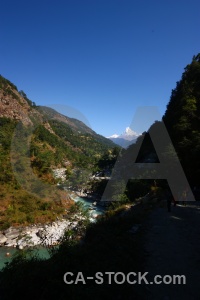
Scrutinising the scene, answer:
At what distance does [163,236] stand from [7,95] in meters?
123

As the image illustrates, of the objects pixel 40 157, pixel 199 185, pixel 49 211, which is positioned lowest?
pixel 49 211

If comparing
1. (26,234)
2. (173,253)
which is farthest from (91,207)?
(173,253)

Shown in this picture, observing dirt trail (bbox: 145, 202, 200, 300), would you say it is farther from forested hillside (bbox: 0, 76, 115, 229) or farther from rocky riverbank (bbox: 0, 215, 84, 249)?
forested hillside (bbox: 0, 76, 115, 229)

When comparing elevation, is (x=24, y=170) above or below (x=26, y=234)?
above

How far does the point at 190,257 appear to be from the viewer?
10039 mm

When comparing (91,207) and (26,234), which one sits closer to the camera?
(26,234)

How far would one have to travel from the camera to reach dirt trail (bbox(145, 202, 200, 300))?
24.8 feet

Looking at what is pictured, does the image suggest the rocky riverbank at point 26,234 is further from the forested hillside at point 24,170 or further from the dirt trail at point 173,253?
the dirt trail at point 173,253

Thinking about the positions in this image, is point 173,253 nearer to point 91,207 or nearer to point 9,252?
point 9,252

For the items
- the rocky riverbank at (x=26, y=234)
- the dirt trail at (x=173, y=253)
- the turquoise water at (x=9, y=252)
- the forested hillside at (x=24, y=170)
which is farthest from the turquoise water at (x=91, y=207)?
the dirt trail at (x=173, y=253)

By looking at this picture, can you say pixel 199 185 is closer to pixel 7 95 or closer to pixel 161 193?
pixel 161 193

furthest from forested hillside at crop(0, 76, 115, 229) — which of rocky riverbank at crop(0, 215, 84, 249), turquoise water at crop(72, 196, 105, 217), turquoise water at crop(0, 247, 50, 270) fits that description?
turquoise water at crop(0, 247, 50, 270)

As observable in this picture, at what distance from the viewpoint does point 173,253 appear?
10.5 metres

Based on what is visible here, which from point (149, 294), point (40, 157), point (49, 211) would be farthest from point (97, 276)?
point (40, 157)
